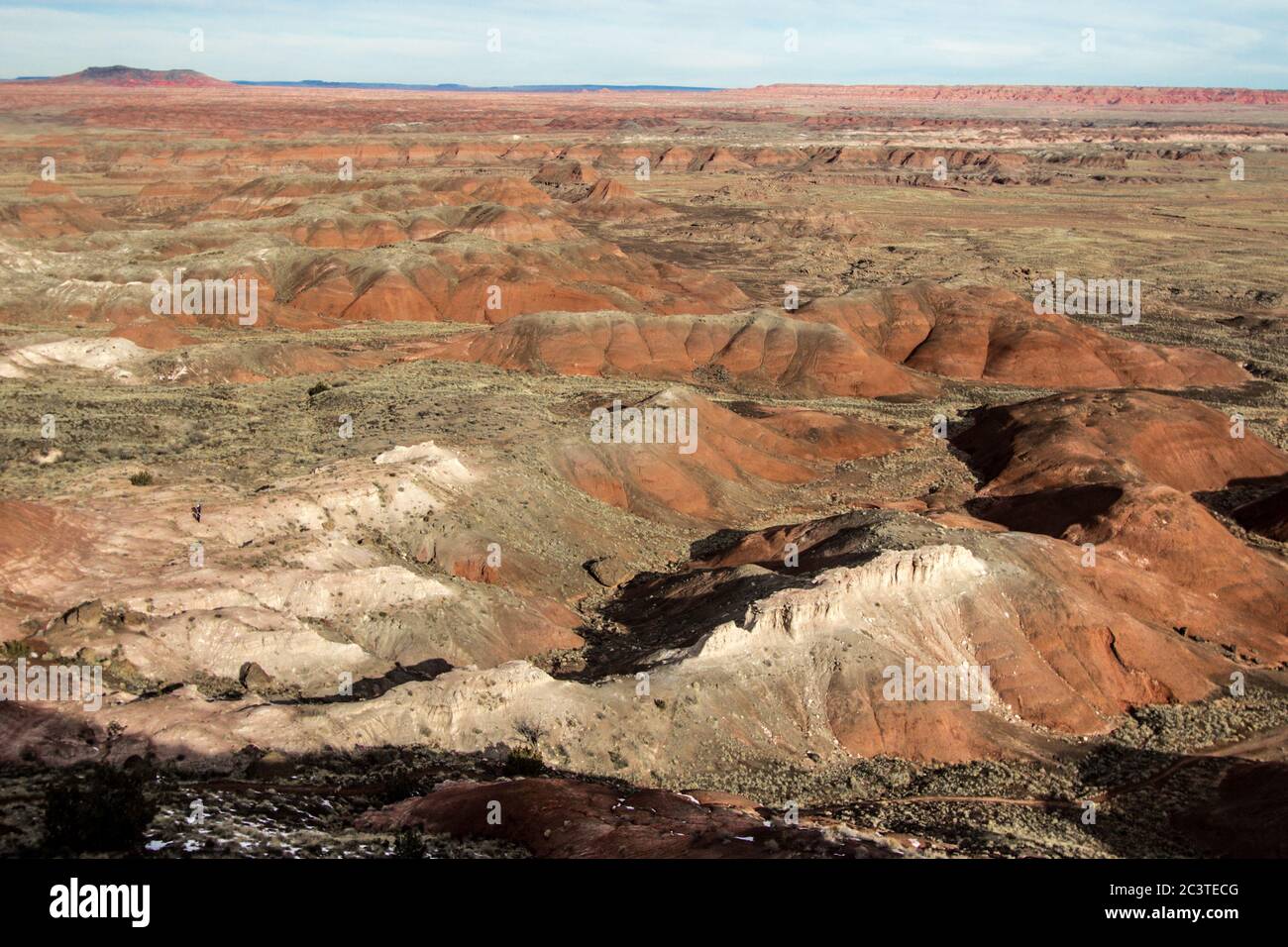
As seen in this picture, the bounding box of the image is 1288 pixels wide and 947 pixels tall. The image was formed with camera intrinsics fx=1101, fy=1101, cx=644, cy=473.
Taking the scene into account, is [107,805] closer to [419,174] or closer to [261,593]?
[261,593]

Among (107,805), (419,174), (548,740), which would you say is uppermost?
(419,174)

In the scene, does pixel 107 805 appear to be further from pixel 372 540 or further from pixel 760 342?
pixel 760 342

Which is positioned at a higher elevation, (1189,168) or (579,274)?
(1189,168)

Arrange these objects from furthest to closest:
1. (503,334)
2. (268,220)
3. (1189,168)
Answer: (1189,168) < (268,220) < (503,334)

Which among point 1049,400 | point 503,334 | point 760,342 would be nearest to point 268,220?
point 503,334

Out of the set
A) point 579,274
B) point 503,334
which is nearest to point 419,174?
point 579,274

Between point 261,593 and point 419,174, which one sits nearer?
point 261,593

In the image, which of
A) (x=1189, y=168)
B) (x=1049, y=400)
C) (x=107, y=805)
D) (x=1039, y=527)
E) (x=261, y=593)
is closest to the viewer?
(x=107, y=805)
